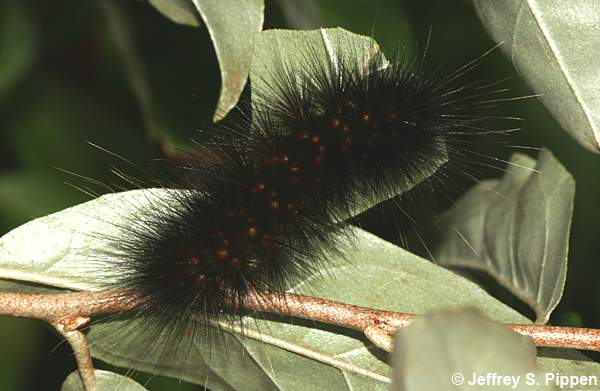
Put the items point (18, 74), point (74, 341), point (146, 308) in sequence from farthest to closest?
point (18, 74), point (146, 308), point (74, 341)

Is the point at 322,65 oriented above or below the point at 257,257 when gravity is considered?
above

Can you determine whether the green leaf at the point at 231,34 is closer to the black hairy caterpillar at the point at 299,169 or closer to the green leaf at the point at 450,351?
the black hairy caterpillar at the point at 299,169

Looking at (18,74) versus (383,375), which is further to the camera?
(18,74)

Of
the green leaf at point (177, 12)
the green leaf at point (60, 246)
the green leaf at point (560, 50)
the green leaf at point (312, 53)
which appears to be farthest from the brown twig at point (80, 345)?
Answer: the green leaf at point (560, 50)

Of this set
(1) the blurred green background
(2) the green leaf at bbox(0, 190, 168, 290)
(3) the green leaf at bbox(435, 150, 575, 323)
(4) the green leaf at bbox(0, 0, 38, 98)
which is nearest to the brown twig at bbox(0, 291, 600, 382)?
(2) the green leaf at bbox(0, 190, 168, 290)

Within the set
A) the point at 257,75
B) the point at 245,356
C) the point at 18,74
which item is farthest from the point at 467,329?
the point at 18,74

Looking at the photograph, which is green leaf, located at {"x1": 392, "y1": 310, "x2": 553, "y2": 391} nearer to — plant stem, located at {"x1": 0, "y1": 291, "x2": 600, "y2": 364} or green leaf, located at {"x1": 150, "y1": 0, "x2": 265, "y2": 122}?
plant stem, located at {"x1": 0, "y1": 291, "x2": 600, "y2": 364}

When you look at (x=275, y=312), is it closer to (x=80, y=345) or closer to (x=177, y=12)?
(x=80, y=345)

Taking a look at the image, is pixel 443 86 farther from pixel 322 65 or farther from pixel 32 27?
pixel 32 27
